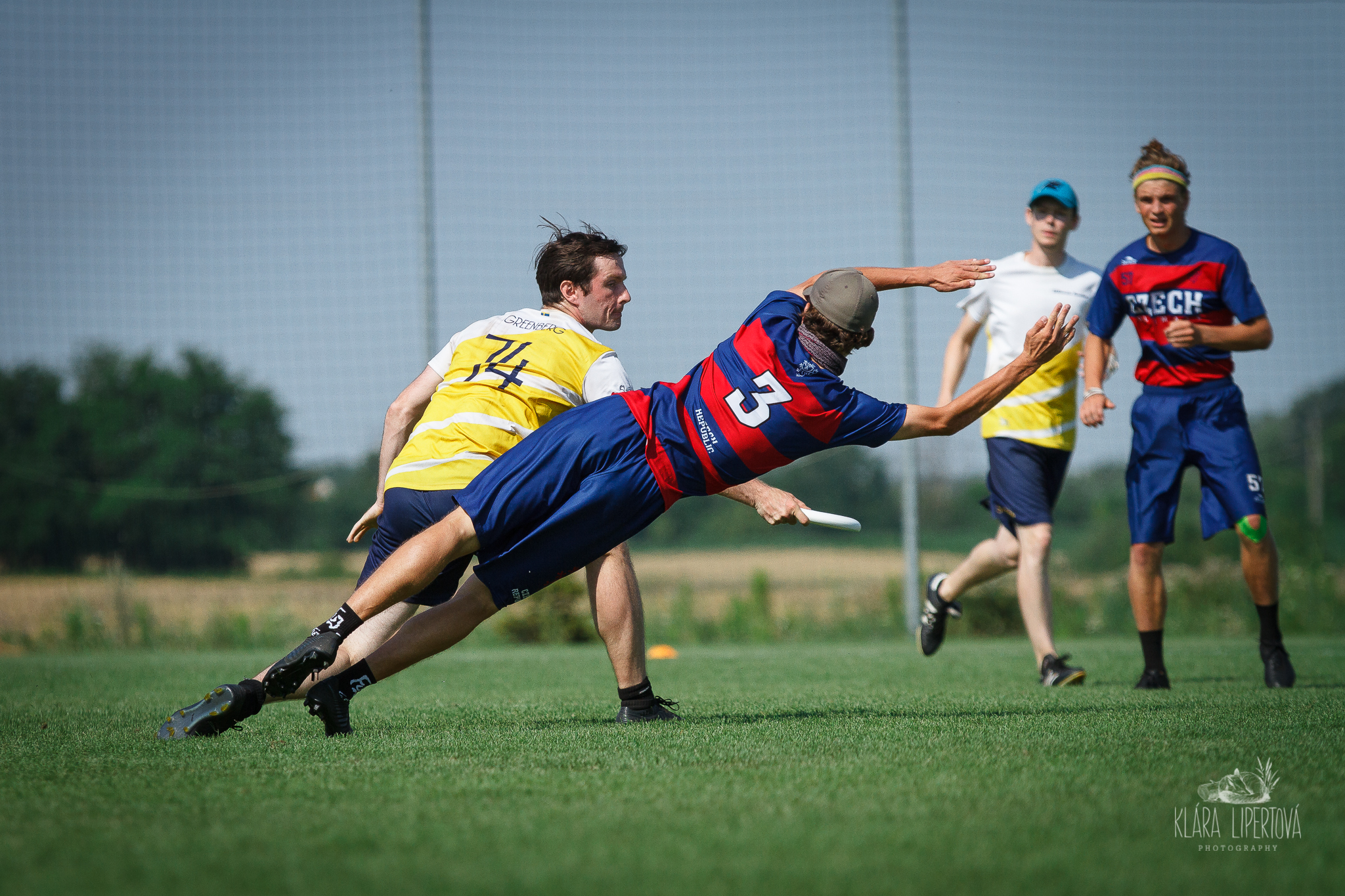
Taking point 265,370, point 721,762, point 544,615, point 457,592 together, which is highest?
point 265,370

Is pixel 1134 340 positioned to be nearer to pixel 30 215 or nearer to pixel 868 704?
pixel 868 704

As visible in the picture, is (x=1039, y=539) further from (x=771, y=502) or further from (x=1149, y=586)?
(x=771, y=502)

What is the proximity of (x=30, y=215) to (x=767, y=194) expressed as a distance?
9104mm

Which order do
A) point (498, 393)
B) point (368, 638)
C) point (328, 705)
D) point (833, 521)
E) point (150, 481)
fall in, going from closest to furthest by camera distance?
point (833, 521) < point (328, 705) < point (498, 393) < point (368, 638) < point (150, 481)

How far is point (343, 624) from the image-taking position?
11.6ft

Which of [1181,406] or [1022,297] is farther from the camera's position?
[1022,297]

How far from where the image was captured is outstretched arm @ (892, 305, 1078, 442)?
11.9ft

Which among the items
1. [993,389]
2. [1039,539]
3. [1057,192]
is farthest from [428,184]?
[993,389]

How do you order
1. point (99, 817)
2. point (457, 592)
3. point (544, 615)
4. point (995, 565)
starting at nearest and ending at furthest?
point (99, 817) → point (457, 592) → point (995, 565) → point (544, 615)

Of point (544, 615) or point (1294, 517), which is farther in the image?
point (1294, 517)

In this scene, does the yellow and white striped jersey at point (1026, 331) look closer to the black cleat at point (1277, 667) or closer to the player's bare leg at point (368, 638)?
the black cleat at point (1277, 667)

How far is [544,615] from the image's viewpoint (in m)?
11.8

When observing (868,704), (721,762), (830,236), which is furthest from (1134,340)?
(830,236)

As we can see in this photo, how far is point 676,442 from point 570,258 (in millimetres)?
1093
